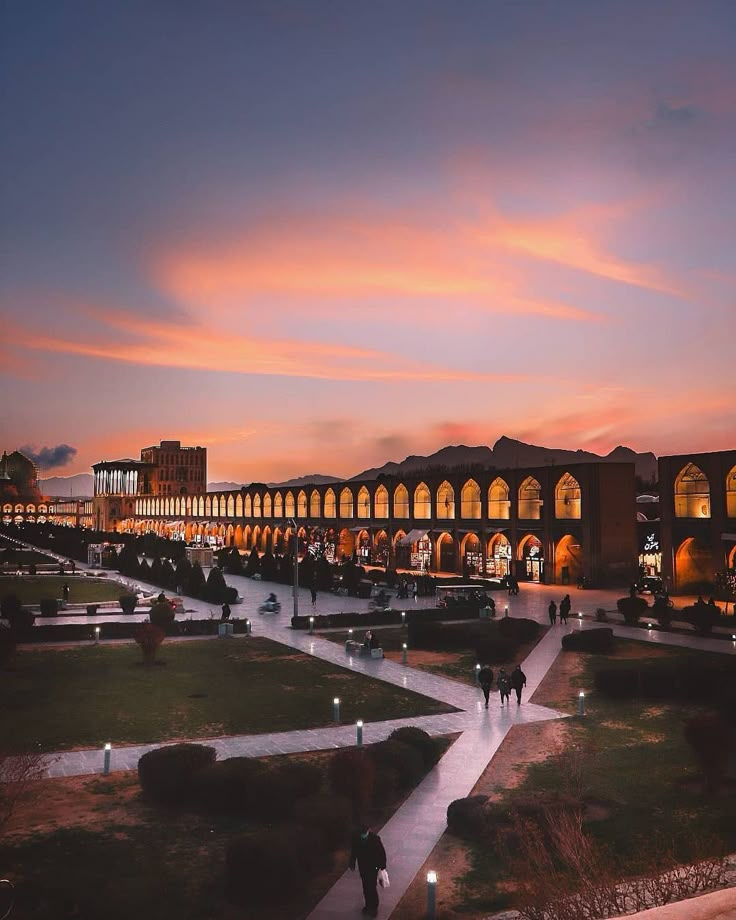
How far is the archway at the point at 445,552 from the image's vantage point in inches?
2226

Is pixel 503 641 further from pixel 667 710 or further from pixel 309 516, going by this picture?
pixel 309 516

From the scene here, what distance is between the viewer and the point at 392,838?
11.0 meters

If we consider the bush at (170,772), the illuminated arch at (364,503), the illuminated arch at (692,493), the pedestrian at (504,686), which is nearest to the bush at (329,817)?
the bush at (170,772)

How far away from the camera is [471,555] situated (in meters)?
54.2

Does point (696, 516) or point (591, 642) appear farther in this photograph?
point (696, 516)

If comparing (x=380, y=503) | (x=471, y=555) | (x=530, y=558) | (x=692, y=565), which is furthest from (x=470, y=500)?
(x=692, y=565)

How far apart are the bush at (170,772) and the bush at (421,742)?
3.48 m

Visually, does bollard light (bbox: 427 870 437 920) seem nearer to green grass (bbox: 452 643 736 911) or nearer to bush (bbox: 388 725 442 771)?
green grass (bbox: 452 643 736 911)

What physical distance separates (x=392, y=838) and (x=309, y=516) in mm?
63932

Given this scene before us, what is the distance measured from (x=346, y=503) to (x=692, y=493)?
3387 cm

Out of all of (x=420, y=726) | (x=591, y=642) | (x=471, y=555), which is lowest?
(x=420, y=726)

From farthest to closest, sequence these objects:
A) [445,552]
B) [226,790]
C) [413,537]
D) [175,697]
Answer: [413,537]
[445,552]
[175,697]
[226,790]

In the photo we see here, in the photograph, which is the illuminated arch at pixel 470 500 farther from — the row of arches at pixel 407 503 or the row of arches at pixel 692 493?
the row of arches at pixel 692 493

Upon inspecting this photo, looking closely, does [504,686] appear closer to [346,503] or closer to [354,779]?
[354,779]
